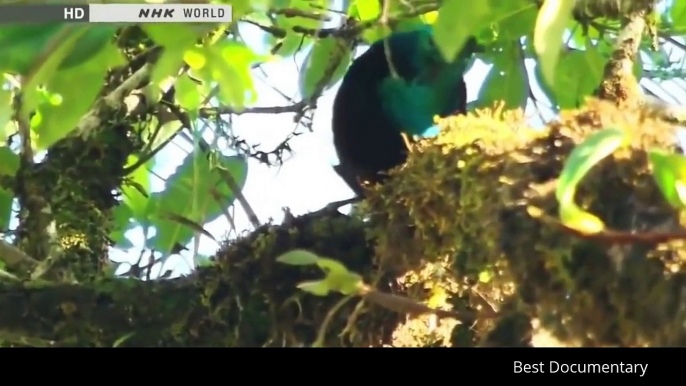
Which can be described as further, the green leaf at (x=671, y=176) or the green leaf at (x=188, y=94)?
the green leaf at (x=188, y=94)

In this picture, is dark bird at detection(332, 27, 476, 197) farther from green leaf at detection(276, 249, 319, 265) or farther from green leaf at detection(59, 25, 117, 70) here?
green leaf at detection(59, 25, 117, 70)

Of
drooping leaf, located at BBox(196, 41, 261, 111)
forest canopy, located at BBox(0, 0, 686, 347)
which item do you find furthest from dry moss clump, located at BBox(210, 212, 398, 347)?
drooping leaf, located at BBox(196, 41, 261, 111)

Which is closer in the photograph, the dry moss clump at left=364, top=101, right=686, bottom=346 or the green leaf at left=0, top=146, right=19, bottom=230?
the dry moss clump at left=364, top=101, right=686, bottom=346

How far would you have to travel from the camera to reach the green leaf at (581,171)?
512mm

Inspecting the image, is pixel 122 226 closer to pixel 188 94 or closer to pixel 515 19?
pixel 188 94

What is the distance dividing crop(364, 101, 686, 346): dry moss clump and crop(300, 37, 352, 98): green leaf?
0.29 ft

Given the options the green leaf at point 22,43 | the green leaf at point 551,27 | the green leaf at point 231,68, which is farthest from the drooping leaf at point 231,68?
the green leaf at point 551,27

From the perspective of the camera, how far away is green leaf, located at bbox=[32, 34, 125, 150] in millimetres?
644

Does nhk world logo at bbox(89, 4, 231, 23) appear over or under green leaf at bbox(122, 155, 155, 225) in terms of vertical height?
over

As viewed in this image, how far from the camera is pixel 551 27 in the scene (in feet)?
1.86

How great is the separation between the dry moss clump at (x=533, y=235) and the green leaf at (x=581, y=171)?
14mm

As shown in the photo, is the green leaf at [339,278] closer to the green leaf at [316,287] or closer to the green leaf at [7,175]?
the green leaf at [316,287]

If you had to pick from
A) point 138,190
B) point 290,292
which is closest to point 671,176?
point 290,292
